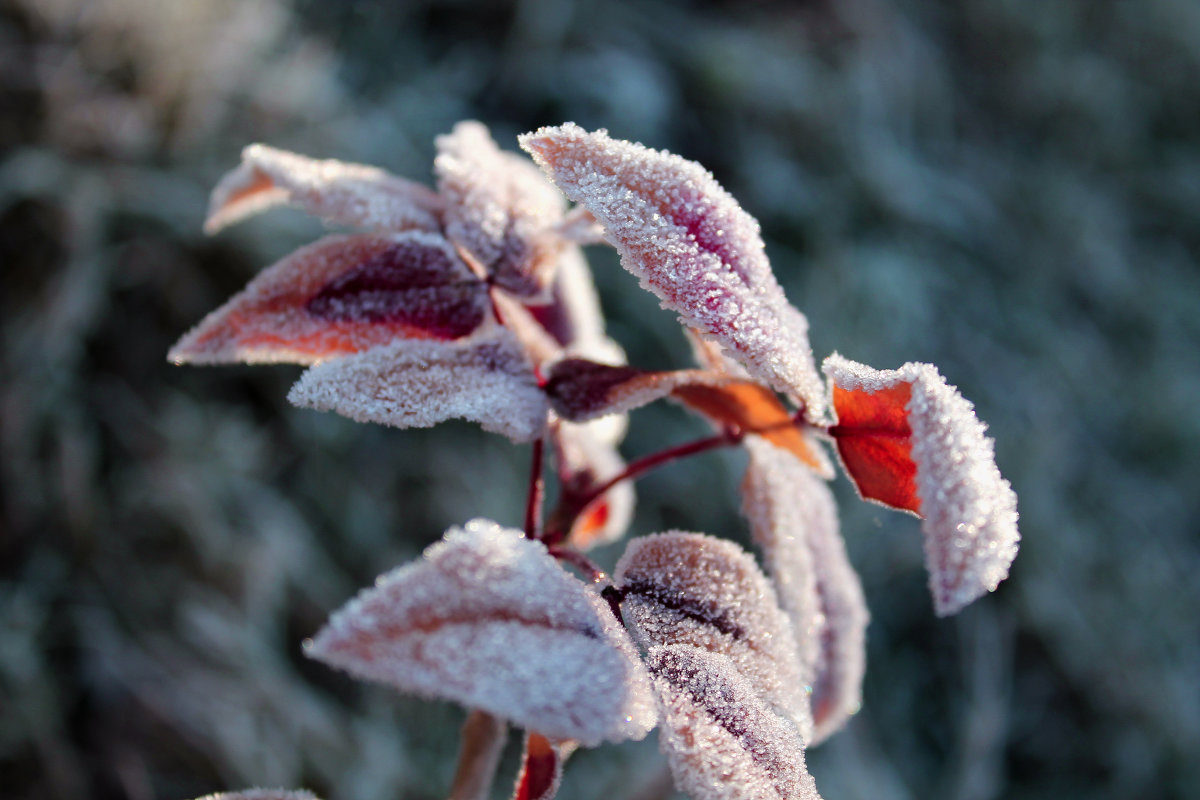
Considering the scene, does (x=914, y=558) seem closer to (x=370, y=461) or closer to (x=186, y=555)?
→ (x=370, y=461)

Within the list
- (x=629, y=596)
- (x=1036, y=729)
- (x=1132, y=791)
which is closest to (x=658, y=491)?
(x=1036, y=729)

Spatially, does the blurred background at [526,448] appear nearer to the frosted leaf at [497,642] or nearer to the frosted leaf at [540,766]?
the frosted leaf at [540,766]

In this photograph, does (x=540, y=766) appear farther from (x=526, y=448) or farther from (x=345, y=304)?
(x=526, y=448)


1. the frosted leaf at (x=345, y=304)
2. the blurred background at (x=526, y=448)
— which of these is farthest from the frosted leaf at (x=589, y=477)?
the blurred background at (x=526, y=448)

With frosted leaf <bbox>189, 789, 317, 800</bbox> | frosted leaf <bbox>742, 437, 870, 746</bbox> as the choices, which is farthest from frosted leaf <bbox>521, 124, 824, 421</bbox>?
frosted leaf <bbox>189, 789, 317, 800</bbox>

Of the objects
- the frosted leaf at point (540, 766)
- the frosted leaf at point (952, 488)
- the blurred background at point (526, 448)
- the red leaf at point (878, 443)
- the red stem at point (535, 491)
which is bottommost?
the blurred background at point (526, 448)

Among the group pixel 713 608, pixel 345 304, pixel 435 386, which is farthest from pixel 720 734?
pixel 345 304
